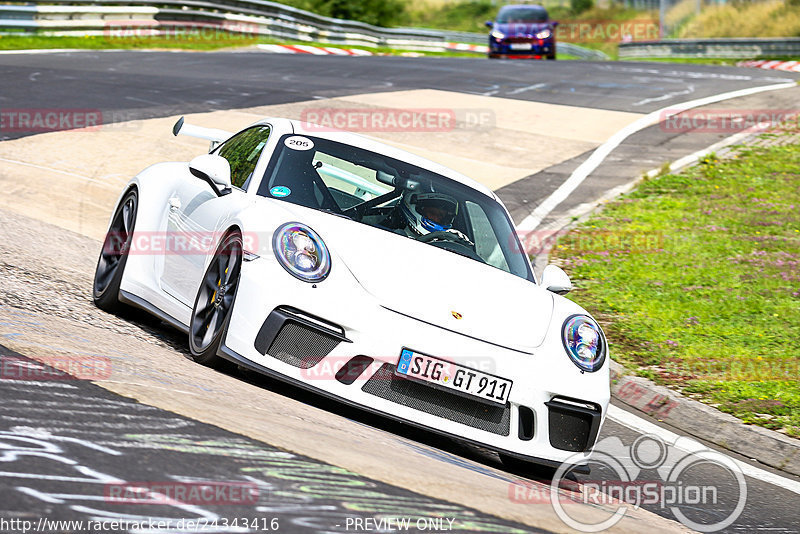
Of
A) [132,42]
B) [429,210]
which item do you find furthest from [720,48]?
[429,210]

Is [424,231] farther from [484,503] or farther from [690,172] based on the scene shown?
[690,172]

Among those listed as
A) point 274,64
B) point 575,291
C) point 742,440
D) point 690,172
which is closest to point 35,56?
point 274,64

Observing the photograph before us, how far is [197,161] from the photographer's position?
6004 millimetres

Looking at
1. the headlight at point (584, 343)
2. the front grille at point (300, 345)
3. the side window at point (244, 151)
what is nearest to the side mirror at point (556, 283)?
the headlight at point (584, 343)

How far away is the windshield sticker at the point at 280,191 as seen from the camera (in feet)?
19.5

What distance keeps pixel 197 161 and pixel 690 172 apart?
31.3 feet

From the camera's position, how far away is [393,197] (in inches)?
248

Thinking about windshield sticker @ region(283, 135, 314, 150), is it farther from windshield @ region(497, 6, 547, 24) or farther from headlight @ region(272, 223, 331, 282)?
windshield @ region(497, 6, 547, 24)

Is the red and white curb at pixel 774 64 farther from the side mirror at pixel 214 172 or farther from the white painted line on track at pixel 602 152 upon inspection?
the side mirror at pixel 214 172

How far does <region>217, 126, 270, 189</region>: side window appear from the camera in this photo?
625 cm

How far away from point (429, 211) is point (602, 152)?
976 centimetres

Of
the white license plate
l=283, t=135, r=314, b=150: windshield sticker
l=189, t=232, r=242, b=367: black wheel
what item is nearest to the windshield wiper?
l=283, t=135, r=314, b=150: windshield sticker

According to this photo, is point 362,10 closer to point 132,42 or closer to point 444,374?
point 132,42

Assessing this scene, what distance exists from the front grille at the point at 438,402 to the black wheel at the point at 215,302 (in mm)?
830
